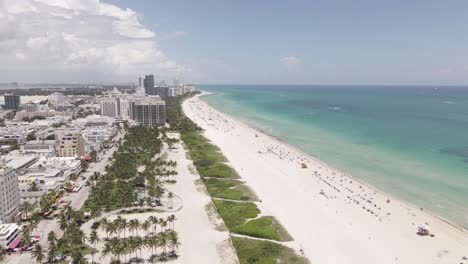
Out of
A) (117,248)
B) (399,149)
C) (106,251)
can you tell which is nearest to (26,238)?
(106,251)

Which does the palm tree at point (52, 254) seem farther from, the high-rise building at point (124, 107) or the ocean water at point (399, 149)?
the high-rise building at point (124, 107)

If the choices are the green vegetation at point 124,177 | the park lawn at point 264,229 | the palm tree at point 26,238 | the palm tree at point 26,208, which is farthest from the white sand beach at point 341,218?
the palm tree at point 26,208

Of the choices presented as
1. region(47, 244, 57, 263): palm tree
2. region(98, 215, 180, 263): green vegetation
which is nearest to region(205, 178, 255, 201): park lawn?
region(98, 215, 180, 263): green vegetation

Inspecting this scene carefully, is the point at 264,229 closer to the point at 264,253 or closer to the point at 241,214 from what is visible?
the point at 264,253

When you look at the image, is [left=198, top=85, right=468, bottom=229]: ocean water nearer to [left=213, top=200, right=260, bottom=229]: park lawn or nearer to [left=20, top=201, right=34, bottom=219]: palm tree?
[left=213, top=200, right=260, bottom=229]: park lawn

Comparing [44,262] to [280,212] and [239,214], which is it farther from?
[280,212]
